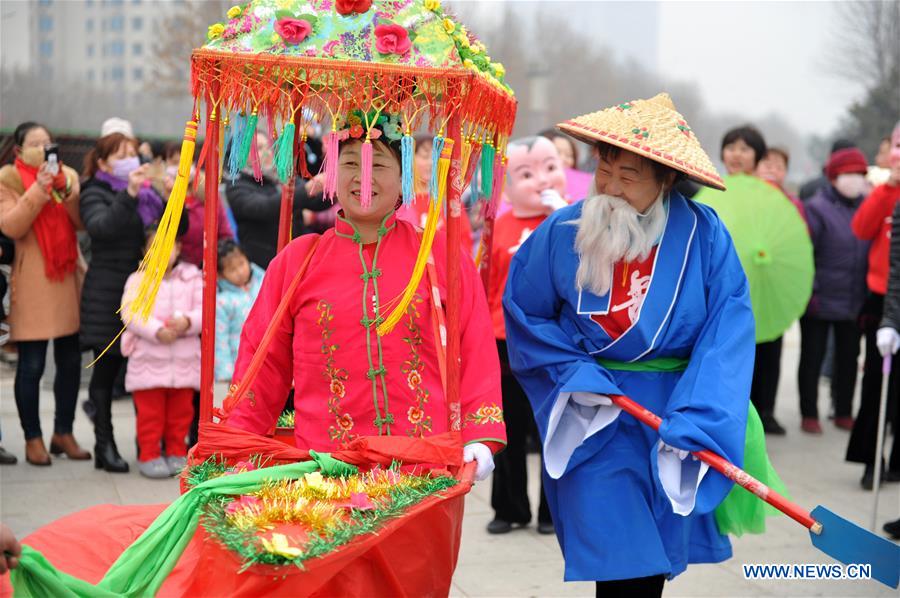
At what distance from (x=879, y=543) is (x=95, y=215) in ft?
14.6

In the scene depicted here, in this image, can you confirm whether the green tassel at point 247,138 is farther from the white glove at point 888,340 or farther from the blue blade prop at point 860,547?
the white glove at point 888,340

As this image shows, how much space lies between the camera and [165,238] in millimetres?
3117

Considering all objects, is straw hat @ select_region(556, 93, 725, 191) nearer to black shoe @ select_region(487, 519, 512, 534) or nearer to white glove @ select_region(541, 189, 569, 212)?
white glove @ select_region(541, 189, 569, 212)

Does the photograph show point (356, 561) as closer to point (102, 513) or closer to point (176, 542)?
point (176, 542)

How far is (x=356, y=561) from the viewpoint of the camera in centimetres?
288

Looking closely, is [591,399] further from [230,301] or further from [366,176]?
[230,301]

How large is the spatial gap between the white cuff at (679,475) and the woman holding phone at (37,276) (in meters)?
3.94

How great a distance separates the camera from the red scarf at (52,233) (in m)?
6.03

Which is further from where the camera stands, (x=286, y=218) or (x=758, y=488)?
(x=286, y=218)

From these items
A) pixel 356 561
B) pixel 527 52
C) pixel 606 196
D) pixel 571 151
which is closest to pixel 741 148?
pixel 571 151

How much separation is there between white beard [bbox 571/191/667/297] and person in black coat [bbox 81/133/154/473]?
3309 mm

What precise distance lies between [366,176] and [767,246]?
12.7 feet

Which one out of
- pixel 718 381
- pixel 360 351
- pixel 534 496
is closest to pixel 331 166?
pixel 360 351

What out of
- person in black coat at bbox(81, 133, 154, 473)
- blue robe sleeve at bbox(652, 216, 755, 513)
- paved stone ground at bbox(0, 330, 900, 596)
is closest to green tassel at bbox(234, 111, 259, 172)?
blue robe sleeve at bbox(652, 216, 755, 513)
